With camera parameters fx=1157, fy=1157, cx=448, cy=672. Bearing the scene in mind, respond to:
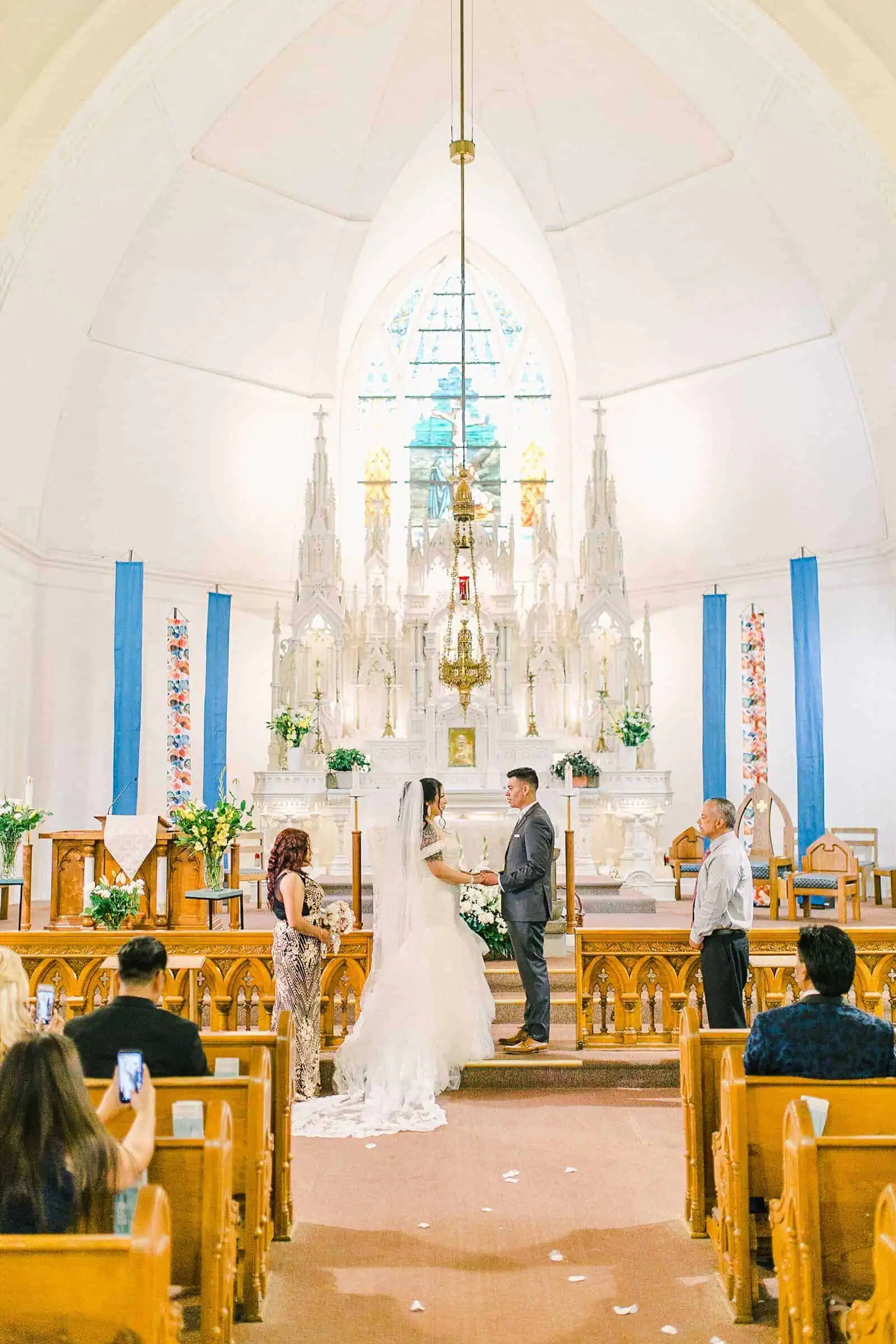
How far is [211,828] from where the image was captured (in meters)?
8.62

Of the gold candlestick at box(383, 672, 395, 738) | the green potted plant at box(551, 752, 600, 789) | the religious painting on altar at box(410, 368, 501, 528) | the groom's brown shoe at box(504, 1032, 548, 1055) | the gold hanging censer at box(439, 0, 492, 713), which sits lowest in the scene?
the groom's brown shoe at box(504, 1032, 548, 1055)

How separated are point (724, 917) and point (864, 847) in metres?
9.42

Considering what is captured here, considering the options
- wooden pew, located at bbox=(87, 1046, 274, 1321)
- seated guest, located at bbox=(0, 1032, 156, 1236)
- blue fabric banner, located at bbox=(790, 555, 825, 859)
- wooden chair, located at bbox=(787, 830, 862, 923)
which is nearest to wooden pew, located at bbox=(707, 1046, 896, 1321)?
wooden pew, located at bbox=(87, 1046, 274, 1321)

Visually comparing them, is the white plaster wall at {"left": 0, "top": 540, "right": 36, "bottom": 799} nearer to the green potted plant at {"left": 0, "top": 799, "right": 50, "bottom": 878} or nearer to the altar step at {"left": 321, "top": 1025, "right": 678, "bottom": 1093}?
the green potted plant at {"left": 0, "top": 799, "right": 50, "bottom": 878}

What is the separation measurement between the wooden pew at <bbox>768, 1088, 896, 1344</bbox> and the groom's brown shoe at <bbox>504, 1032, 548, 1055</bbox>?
3.32 m

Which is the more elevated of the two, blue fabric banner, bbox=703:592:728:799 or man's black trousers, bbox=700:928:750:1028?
blue fabric banner, bbox=703:592:728:799

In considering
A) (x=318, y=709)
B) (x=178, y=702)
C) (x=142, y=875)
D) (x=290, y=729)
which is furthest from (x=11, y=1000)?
(x=178, y=702)

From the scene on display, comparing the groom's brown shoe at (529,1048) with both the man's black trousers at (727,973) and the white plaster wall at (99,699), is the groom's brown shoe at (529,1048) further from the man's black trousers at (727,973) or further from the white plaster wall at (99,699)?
the white plaster wall at (99,699)

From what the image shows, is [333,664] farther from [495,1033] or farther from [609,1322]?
[609,1322]

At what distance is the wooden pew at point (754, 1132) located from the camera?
11.2 ft

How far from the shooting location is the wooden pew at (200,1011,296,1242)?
13.7 feet

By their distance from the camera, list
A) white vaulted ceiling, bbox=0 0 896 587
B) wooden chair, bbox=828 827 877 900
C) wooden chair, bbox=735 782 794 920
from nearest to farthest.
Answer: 1. wooden chair, bbox=735 782 794 920
2. white vaulted ceiling, bbox=0 0 896 587
3. wooden chair, bbox=828 827 877 900

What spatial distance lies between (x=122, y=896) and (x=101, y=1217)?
554cm

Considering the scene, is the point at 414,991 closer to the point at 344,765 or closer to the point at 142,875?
the point at 142,875
